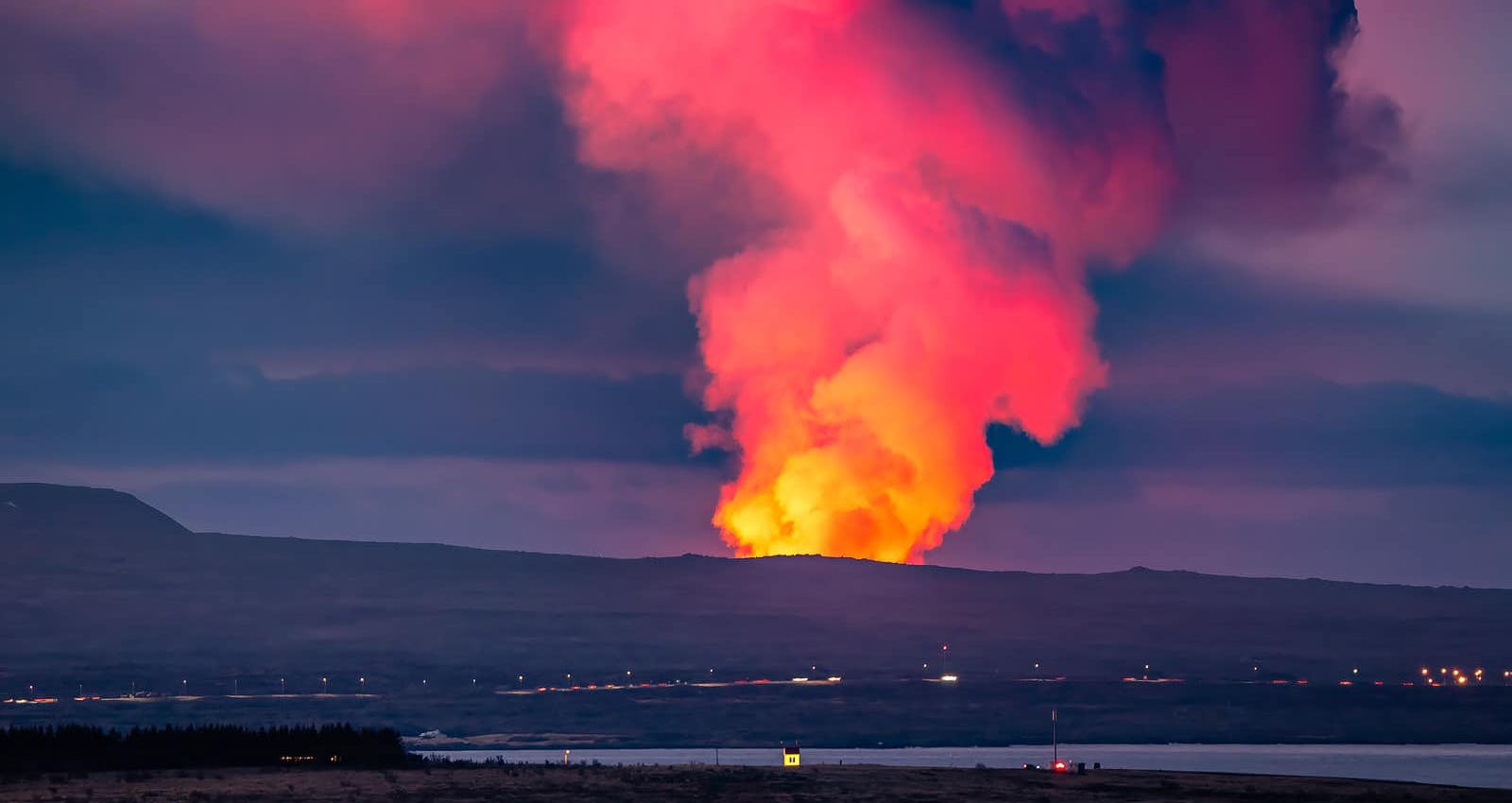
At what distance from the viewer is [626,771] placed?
390ft

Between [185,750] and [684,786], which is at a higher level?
[185,750]

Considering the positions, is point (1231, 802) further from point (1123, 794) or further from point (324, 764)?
point (324, 764)

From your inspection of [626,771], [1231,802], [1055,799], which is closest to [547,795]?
[626,771]

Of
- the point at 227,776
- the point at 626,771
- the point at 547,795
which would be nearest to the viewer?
the point at 547,795

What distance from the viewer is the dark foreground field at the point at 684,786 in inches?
3954

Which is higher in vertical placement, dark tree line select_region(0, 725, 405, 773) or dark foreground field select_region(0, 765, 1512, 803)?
dark tree line select_region(0, 725, 405, 773)

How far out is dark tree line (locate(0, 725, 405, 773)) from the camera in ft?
379

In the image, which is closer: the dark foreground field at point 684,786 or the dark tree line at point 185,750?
the dark foreground field at point 684,786

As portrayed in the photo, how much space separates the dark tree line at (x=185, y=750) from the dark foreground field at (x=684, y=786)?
4.86 meters

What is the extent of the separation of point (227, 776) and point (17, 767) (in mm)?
12335

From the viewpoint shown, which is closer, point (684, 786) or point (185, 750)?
point (684, 786)

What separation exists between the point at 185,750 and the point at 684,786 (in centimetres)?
3027

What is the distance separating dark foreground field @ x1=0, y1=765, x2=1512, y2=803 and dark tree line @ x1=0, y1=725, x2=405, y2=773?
4.86 m

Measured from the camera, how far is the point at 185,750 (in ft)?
393
